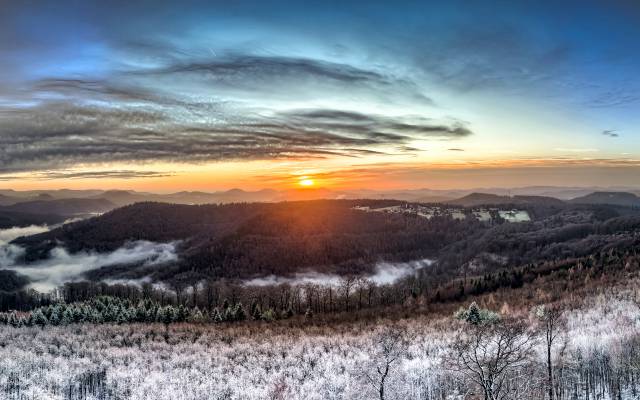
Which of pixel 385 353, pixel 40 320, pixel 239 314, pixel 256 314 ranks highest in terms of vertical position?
pixel 385 353

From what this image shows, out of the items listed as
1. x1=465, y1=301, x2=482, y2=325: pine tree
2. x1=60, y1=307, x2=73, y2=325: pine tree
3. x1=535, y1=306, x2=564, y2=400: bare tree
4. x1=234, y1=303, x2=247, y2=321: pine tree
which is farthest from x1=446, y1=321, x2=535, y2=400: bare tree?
x1=60, y1=307, x2=73, y2=325: pine tree

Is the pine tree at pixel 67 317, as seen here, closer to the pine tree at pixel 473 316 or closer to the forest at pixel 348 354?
the forest at pixel 348 354

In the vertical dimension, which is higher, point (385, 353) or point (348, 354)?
point (385, 353)

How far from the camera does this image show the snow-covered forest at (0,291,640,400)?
142 feet

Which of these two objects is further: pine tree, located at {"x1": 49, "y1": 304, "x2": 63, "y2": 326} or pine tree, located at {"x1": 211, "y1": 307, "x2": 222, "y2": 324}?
pine tree, located at {"x1": 211, "y1": 307, "x2": 222, "y2": 324}

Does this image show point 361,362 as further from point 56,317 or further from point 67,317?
point 56,317

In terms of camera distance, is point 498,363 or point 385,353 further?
point 385,353

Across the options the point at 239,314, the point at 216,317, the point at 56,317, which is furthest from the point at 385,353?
the point at 56,317

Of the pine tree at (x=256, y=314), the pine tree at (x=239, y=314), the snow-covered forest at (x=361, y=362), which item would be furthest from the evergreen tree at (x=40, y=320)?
the pine tree at (x=256, y=314)

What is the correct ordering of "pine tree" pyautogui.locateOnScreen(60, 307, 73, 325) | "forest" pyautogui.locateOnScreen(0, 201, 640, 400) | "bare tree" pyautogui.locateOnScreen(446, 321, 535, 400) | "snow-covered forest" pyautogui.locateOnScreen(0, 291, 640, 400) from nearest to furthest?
1. "bare tree" pyautogui.locateOnScreen(446, 321, 535, 400)
2. "snow-covered forest" pyautogui.locateOnScreen(0, 291, 640, 400)
3. "forest" pyautogui.locateOnScreen(0, 201, 640, 400)
4. "pine tree" pyautogui.locateOnScreen(60, 307, 73, 325)

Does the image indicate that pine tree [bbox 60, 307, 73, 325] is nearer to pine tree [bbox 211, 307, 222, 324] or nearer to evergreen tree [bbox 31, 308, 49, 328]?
evergreen tree [bbox 31, 308, 49, 328]

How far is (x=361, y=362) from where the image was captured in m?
61.7

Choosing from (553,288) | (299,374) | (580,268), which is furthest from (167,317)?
(580,268)

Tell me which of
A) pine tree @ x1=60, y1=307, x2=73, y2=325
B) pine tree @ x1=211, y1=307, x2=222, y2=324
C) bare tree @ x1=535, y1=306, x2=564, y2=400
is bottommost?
pine tree @ x1=211, y1=307, x2=222, y2=324
